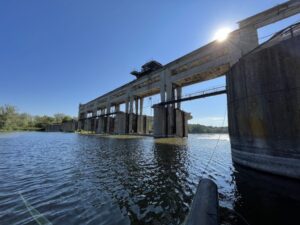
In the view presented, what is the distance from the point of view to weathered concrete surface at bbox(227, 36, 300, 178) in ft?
21.6

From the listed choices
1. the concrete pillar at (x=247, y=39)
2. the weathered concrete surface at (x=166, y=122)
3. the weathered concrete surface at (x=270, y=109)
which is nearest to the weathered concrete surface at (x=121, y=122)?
the weathered concrete surface at (x=166, y=122)

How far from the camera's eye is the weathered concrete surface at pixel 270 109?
6570 mm

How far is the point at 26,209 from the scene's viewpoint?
4.14 meters

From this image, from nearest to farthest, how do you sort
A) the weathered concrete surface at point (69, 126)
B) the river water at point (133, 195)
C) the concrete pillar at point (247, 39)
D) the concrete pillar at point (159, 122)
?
the river water at point (133, 195) < the concrete pillar at point (247, 39) < the concrete pillar at point (159, 122) < the weathered concrete surface at point (69, 126)

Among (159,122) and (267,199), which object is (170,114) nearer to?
(159,122)

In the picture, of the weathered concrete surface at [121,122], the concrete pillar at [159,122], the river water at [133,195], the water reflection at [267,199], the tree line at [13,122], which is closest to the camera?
the river water at [133,195]

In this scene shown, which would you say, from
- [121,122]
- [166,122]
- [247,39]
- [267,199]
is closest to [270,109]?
[267,199]

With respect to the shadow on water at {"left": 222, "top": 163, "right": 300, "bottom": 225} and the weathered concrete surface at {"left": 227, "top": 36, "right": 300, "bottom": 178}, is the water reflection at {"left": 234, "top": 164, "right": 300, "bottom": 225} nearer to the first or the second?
the shadow on water at {"left": 222, "top": 163, "right": 300, "bottom": 225}

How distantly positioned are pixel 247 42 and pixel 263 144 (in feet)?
67.7

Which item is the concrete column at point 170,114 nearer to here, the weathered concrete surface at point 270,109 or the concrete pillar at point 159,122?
the concrete pillar at point 159,122

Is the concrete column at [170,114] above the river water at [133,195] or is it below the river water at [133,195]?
above

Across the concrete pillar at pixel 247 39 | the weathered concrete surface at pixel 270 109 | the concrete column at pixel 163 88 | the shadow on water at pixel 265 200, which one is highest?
the concrete pillar at pixel 247 39

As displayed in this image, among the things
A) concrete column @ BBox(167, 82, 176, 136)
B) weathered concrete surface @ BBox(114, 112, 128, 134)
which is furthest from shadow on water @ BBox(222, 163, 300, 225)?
weathered concrete surface @ BBox(114, 112, 128, 134)

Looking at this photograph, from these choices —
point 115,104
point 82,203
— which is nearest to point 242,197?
point 82,203
